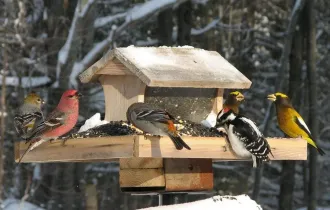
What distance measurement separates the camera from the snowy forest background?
14.8 meters

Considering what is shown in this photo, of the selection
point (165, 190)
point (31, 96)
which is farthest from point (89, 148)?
point (31, 96)

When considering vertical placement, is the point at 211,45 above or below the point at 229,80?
below

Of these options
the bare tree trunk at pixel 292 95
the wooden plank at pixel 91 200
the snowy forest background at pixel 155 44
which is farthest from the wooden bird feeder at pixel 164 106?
the bare tree trunk at pixel 292 95

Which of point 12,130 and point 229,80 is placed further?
point 12,130

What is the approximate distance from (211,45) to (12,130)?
4968mm

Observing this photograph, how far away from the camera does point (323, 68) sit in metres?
19.8

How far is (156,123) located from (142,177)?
754 millimetres

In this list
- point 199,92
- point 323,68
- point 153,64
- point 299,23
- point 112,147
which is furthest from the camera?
point 323,68

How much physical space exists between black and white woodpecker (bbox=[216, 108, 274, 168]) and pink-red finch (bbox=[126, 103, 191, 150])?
1.65 feet

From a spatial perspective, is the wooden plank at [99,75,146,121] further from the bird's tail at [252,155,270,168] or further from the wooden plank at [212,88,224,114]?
the bird's tail at [252,155,270,168]

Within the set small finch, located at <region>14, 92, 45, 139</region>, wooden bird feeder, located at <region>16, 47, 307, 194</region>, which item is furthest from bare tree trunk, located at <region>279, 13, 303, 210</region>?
wooden bird feeder, located at <region>16, 47, 307, 194</region>

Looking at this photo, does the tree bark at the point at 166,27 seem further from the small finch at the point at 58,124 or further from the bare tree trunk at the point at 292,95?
the small finch at the point at 58,124

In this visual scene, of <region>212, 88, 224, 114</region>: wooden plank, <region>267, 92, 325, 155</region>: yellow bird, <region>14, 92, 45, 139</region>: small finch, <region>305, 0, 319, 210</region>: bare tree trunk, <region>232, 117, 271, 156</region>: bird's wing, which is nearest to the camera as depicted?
<region>232, 117, 271, 156</region>: bird's wing

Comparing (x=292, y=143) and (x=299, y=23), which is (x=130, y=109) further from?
(x=299, y=23)
